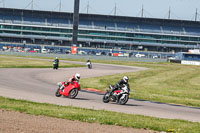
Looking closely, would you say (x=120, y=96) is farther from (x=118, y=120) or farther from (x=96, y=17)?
(x=96, y=17)

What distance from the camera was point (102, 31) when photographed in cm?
13775

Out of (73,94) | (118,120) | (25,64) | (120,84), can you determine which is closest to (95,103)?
(120,84)

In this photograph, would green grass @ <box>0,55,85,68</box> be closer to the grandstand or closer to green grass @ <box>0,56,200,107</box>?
green grass @ <box>0,56,200,107</box>

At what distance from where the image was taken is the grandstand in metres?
137

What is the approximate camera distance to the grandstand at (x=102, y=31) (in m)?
137

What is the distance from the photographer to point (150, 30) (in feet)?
461

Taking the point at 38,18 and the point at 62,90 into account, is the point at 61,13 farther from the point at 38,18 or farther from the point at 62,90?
the point at 62,90

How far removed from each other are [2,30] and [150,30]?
57439 mm

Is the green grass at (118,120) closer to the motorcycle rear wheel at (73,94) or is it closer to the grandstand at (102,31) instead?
the motorcycle rear wheel at (73,94)

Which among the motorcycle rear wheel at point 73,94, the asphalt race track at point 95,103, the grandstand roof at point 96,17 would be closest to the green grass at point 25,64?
the asphalt race track at point 95,103

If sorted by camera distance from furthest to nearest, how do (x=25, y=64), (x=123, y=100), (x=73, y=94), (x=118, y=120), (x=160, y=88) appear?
(x=25, y=64), (x=160, y=88), (x=73, y=94), (x=123, y=100), (x=118, y=120)

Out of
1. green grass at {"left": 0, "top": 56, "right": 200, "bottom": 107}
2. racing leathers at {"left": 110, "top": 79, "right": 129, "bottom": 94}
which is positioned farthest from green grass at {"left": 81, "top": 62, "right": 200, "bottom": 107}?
racing leathers at {"left": 110, "top": 79, "right": 129, "bottom": 94}

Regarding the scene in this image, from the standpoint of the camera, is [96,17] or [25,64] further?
[96,17]

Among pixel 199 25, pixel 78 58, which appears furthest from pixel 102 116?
pixel 199 25
